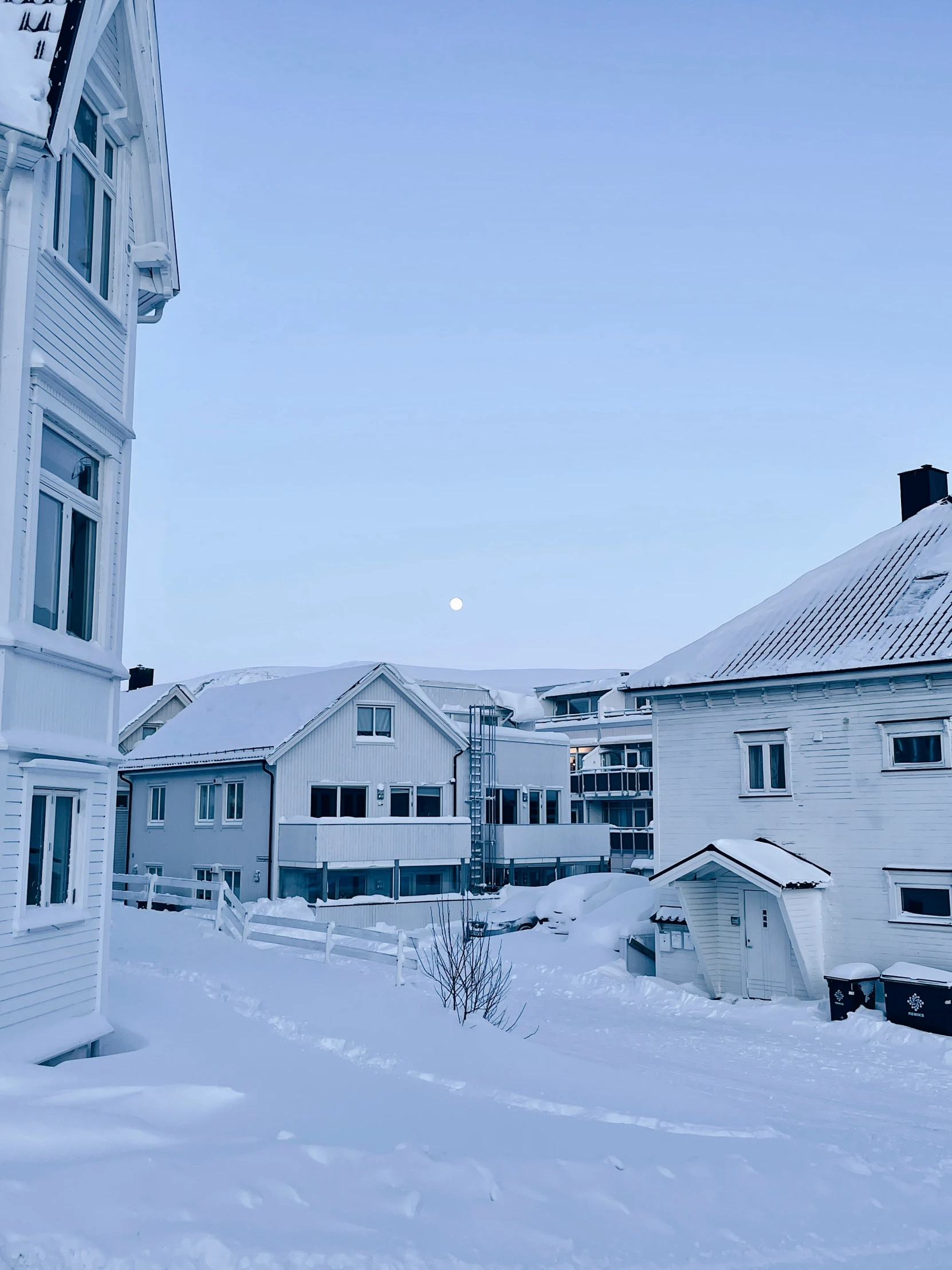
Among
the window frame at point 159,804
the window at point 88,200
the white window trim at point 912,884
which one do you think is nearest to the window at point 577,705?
the window frame at point 159,804

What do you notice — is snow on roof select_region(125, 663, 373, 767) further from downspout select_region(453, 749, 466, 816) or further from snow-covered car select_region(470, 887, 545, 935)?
snow-covered car select_region(470, 887, 545, 935)

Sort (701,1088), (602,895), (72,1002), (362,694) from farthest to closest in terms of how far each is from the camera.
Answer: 1. (362,694)
2. (602,895)
3. (701,1088)
4. (72,1002)

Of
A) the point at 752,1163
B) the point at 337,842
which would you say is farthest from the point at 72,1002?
the point at 337,842

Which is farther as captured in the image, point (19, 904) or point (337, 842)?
point (337, 842)

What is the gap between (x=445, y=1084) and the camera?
1162 centimetres

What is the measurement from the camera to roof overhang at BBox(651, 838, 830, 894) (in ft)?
74.5

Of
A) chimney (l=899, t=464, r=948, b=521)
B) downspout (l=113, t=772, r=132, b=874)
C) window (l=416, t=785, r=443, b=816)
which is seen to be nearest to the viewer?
chimney (l=899, t=464, r=948, b=521)

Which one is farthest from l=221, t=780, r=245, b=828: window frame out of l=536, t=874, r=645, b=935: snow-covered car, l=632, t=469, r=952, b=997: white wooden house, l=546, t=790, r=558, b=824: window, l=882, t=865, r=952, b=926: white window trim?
l=882, t=865, r=952, b=926: white window trim

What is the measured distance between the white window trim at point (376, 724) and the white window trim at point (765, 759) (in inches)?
573

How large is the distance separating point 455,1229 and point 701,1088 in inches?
307

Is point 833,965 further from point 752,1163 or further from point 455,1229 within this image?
point 455,1229

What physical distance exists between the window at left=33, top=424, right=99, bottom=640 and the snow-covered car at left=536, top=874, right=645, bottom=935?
21386 millimetres

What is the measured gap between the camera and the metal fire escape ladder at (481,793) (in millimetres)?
39562

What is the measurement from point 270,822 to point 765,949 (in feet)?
52.0
